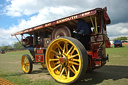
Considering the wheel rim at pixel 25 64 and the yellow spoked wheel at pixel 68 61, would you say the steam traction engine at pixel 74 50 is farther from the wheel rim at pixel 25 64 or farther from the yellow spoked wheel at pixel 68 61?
the wheel rim at pixel 25 64

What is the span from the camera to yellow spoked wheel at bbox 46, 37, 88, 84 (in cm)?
322

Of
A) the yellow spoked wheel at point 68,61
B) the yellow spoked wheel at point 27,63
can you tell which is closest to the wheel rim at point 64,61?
the yellow spoked wheel at point 68,61

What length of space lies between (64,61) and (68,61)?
13 centimetres

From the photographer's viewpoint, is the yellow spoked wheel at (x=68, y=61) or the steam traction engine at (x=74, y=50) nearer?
the yellow spoked wheel at (x=68, y=61)

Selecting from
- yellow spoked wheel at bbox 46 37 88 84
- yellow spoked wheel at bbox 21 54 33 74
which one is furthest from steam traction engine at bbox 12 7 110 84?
yellow spoked wheel at bbox 21 54 33 74

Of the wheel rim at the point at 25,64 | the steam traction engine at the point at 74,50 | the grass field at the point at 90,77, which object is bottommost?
the grass field at the point at 90,77

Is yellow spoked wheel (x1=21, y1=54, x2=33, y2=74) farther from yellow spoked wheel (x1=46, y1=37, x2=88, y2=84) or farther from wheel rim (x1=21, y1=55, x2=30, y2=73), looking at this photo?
yellow spoked wheel (x1=46, y1=37, x2=88, y2=84)

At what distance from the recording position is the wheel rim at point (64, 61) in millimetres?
3567

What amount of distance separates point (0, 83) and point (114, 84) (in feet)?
12.4

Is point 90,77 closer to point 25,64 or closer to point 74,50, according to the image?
point 74,50

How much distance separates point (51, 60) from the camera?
4145 mm

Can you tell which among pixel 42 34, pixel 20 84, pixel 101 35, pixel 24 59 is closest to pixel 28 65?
pixel 24 59

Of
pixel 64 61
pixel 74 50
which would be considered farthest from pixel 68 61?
pixel 74 50

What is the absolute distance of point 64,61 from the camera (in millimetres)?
3707
